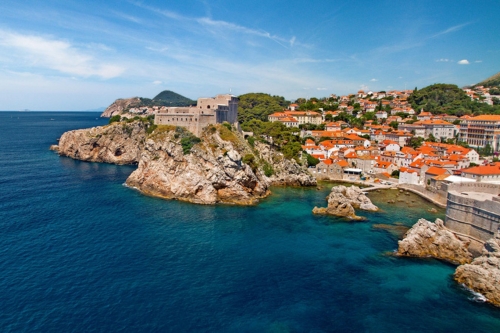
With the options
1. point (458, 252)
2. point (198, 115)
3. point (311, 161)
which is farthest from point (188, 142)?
point (458, 252)

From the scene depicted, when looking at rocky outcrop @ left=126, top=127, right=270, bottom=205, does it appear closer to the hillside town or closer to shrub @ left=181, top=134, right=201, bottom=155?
shrub @ left=181, top=134, right=201, bottom=155

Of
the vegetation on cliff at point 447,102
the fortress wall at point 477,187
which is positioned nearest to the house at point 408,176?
the fortress wall at point 477,187

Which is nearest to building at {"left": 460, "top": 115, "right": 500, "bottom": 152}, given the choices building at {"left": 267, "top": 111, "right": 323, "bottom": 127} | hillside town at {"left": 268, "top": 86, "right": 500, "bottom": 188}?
hillside town at {"left": 268, "top": 86, "right": 500, "bottom": 188}

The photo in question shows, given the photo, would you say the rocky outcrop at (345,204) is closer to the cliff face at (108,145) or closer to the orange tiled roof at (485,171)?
the orange tiled roof at (485,171)

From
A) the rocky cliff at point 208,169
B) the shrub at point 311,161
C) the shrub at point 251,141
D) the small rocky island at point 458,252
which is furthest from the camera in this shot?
the shrub at point 251,141

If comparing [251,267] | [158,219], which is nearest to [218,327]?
[251,267]

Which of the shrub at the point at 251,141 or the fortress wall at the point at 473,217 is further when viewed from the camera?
the shrub at the point at 251,141
